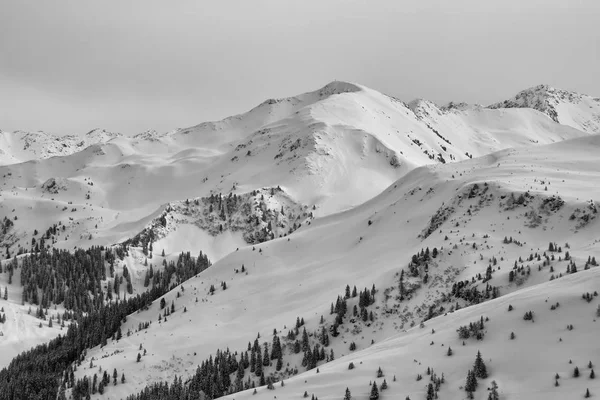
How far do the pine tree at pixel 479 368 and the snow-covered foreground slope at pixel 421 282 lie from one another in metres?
0.86

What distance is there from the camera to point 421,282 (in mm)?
85000

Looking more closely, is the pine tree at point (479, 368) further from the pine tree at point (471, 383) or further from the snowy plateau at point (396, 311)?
the pine tree at point (471, 383)

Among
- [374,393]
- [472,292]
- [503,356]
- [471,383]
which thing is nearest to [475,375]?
[471,383]

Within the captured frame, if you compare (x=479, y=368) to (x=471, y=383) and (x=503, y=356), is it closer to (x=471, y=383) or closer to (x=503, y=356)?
(x=471, y=383)

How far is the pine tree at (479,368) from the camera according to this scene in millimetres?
39688

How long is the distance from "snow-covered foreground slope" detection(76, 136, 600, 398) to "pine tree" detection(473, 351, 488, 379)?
2.82 feet

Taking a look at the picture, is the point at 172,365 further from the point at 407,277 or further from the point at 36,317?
the point at 36,317

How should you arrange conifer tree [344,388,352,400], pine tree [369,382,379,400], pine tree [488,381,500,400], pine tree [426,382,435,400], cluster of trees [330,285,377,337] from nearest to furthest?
pine tree [488,381,500,400] → pine tree [426,382,435,400] → pine tree [369,382,379,400] → conifer tree [344,388,352,400] → cluster of trees [330,285,377,337]

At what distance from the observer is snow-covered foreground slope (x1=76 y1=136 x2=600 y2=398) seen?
43.6 meters

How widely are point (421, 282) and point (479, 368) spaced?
4536cm

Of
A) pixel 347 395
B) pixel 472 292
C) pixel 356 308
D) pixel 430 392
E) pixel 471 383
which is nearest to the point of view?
pixel 471 383

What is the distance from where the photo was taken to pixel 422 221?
112m

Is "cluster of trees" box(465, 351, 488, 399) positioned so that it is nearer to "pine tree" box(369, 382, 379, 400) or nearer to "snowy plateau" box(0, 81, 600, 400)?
"snowy plateau" box(0, 81, 600, 400)

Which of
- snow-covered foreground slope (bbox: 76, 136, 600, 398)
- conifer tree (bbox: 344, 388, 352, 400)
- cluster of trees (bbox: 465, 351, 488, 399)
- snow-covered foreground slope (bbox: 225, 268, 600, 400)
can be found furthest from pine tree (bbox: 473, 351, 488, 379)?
conifer tree (bbox: 344, 388, 352, 400)
